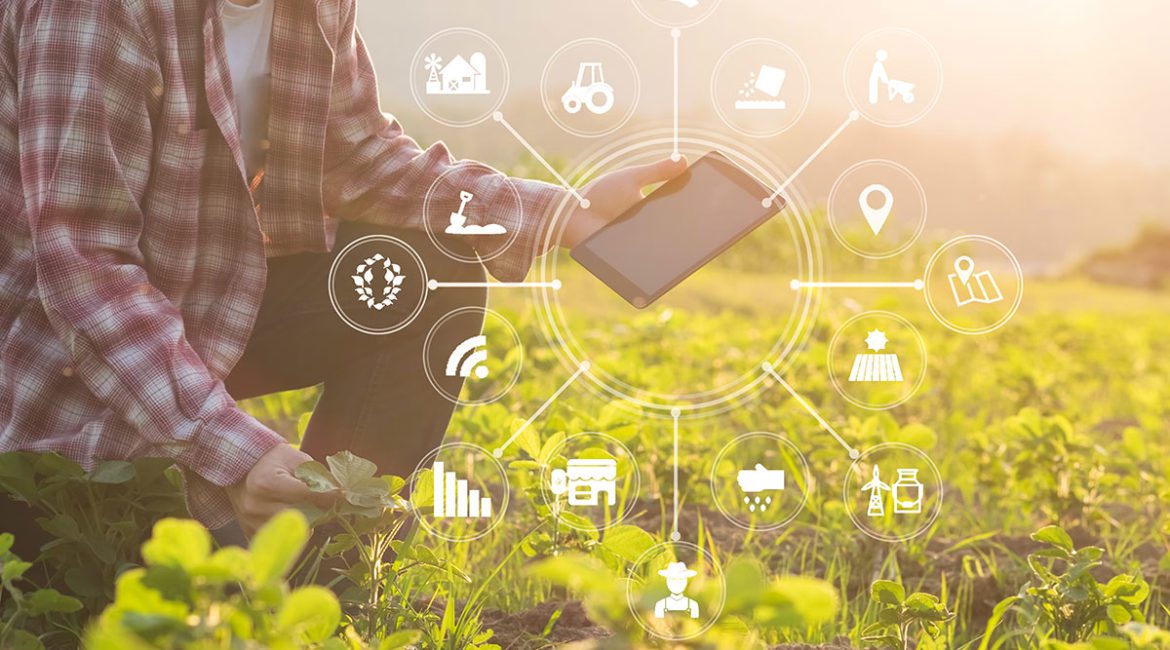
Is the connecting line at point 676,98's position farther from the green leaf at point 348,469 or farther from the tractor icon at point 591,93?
the green leaf at point 348,469

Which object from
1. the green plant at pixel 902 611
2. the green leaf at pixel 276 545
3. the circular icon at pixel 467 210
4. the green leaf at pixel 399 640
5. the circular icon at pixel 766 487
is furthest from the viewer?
the circular icon at pixel 766 487

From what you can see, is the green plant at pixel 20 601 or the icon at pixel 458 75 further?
the icon at pixel 458 75

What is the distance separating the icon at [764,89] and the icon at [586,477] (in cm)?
73

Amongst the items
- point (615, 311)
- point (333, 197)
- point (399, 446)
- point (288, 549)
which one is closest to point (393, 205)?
point (333, 197)

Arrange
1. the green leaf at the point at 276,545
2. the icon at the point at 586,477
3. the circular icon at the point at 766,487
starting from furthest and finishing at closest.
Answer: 1. the circular icon at the point at 766,487
2. the icon at the point at 586,477
3. the green leaf at the point at 276,545

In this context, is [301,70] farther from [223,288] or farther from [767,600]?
[767,600]

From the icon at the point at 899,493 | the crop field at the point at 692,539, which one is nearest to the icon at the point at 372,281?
the crop field at the point at 692,539

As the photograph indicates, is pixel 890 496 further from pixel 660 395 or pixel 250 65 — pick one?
pixel 250 65

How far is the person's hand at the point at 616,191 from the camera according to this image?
2.04m

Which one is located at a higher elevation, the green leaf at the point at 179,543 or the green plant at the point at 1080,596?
the green leaf at the point at 179,543

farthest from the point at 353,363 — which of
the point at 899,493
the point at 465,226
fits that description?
the point at 899,493

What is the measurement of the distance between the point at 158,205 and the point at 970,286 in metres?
1.53

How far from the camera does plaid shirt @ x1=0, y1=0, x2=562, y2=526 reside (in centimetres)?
157

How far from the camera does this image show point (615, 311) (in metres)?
4.50
